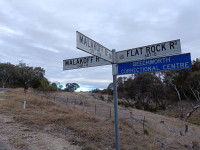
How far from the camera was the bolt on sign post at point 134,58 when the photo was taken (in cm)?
298

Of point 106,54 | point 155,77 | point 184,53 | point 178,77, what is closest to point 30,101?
point 106,54

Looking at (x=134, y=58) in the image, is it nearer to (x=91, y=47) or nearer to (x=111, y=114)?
(x=91, y=47)

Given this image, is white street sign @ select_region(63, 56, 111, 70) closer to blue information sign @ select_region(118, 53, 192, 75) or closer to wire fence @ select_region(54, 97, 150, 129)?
blue information sign @ select_region(118, 53, 192, 75)

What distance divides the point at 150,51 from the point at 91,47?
117 cm

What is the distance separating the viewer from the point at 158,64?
3.19 m

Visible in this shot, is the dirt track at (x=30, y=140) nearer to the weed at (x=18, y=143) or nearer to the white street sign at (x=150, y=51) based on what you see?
the weed at (x=18, y=143)

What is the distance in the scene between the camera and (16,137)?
5.76 meters

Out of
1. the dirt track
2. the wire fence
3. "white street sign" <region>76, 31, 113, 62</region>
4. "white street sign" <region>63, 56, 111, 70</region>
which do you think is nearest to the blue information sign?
"white street sign" <region>76, 31, 113, 62</region>

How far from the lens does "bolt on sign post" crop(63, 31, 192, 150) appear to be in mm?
2981

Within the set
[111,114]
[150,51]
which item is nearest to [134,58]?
[150,51]

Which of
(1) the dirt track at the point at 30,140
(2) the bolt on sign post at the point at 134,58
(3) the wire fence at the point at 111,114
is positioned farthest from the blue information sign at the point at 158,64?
(3) the wire fence at the point at 111,114

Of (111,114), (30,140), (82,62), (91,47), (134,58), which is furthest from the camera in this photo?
(111,114)

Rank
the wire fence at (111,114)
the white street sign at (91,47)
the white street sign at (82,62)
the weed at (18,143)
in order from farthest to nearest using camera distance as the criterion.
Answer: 1. the wire fence at (111,114)
2. the weed at (18,143)
3. the white street sign at (82,62)
4. the white street sign at (91,47)

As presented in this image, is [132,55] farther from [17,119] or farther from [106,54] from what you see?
[17,119]
